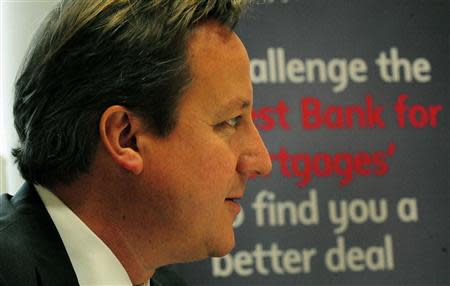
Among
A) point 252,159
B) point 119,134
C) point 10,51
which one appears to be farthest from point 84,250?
point 10,51

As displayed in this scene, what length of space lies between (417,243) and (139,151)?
49.8 inches

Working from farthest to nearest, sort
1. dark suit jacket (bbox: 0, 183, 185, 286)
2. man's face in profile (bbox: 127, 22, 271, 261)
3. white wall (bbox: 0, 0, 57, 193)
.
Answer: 1. white wall (bbox: 0, 0, 57, 193)
2. man's face in profile (bbox: 127, 22, 271, 261)
3. dark suit jacket (bbox: 0, 183, 185, 286)

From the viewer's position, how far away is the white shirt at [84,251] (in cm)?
107

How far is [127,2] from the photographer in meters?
1.11

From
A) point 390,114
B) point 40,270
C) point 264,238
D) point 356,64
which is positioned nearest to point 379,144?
point 390,114

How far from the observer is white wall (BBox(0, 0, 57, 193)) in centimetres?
211

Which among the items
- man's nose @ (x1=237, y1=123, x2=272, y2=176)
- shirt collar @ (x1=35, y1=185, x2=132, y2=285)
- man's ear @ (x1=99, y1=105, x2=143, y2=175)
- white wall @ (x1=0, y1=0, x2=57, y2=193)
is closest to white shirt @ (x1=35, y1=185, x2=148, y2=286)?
shirt collar @ (x1=35, y1=185, x2=132, y2=285)

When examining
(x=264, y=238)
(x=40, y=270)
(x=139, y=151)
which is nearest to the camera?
(x=40, y=270)

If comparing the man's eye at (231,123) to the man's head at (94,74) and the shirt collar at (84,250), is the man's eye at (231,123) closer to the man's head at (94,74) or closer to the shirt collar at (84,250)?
the man's head at (94,74)

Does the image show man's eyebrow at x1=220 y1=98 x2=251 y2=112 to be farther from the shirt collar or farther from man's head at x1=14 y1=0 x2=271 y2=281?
the shirt collar

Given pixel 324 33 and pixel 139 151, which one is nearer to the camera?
pixel 139 151

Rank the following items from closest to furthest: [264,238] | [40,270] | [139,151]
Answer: [40,270] → [139,151] → [264,238]

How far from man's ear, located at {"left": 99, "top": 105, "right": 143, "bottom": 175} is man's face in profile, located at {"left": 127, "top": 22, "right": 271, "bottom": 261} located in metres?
0.02

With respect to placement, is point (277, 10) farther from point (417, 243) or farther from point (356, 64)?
point (417, 243)
